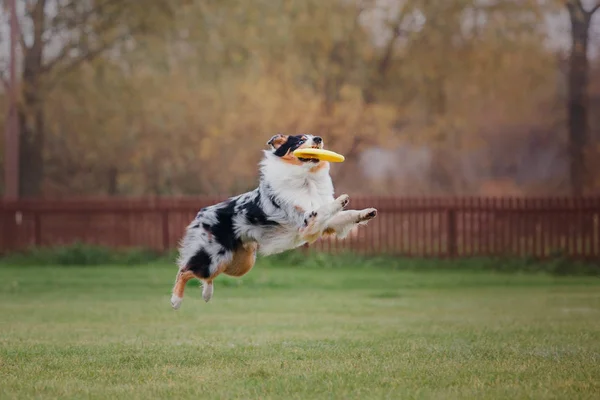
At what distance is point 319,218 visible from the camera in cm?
809

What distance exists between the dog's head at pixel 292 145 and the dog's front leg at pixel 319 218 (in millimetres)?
463

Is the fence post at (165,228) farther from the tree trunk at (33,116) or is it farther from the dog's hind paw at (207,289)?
the dog's hind paw at (207,289)

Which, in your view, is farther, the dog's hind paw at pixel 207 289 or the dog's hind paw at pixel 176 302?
the dog's hind paw at pixel 207 289

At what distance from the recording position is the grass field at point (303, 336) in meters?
7.70

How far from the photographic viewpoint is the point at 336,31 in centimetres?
2908

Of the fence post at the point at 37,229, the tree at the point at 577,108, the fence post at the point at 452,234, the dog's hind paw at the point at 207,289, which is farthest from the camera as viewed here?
the tree at the point at 577,108

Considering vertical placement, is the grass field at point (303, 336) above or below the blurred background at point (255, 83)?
below

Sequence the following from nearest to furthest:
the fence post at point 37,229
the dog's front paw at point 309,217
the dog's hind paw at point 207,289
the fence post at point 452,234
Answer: the dog's front paw at point 309,217, the dog's hind paw at point 207,289, the fence post at point 452,234, the fence post at point 37,229

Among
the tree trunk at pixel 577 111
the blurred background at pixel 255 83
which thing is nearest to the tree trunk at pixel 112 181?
the blurred background at pixel 255 83

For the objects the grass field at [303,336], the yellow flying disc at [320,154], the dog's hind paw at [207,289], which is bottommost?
the grass field at [303,336]

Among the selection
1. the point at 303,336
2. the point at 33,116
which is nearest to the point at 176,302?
the point at 303,336

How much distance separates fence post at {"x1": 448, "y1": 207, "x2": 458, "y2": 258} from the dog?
14.0m

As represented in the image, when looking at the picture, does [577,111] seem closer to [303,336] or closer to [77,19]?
[77,19]

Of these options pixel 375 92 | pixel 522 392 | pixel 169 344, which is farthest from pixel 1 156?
pixel 522 392
